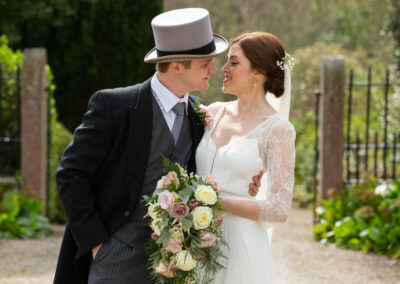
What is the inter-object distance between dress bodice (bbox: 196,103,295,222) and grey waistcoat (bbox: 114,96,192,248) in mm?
215

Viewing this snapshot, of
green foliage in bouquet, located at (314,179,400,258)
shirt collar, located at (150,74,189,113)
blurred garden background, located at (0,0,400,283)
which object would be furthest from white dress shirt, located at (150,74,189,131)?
green foliage in bouquet, located at (314,179,400,258)

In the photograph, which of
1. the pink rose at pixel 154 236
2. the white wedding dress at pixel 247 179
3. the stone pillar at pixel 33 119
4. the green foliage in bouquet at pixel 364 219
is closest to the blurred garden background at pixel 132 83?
the green foliage in bouquet at pixel 364 219

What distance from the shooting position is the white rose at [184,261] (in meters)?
2.71

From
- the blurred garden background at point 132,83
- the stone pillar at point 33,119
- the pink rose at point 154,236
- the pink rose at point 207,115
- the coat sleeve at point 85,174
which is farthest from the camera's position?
the stone pillar at point 33,119

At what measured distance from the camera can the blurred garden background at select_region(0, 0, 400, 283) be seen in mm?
7359

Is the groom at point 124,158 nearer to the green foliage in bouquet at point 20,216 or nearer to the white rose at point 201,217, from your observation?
the white rose at point 201,217

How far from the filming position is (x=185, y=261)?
107 inches

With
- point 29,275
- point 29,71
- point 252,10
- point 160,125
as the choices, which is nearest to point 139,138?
point 160,125

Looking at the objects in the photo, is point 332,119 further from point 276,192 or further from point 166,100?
point 166,100

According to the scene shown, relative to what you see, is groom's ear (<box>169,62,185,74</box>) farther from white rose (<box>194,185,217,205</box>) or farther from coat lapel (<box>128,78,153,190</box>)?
white rose (<box>194,185,217,205</box>)

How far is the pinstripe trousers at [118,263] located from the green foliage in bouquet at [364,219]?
14.5 feet

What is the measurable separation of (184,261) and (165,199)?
283 millimetres

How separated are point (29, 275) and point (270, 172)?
146 inches

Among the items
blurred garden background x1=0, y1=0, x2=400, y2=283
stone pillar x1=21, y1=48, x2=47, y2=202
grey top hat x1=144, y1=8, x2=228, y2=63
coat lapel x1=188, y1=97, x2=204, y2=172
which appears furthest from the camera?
stone pillar x1=21, y1=48, x2=47, y2=202
